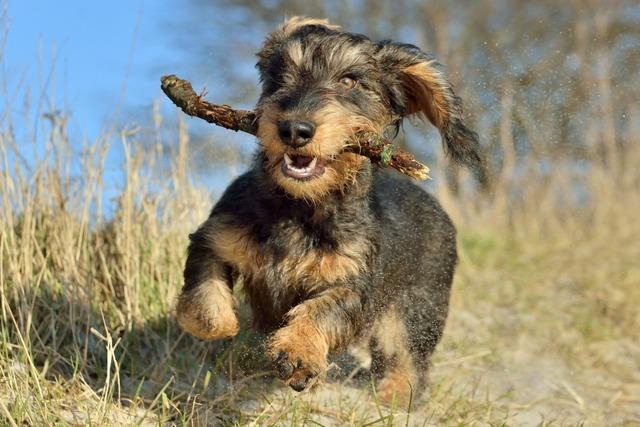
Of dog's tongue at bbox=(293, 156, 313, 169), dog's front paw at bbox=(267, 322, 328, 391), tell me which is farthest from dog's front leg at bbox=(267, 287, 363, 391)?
dog's tongue at bbox=(293, 156, 313, 169)

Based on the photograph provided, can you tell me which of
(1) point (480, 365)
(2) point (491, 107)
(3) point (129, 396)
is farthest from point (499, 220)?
(3) point (129, 396)

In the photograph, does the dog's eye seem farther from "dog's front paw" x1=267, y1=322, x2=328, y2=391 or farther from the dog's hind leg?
the dog's hind leg

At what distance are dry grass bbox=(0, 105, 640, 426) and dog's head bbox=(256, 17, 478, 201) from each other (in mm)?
1139

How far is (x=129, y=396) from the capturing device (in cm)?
405

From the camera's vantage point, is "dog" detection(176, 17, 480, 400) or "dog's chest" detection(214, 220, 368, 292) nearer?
→ "dog" detection(176, 17, 480, 400)

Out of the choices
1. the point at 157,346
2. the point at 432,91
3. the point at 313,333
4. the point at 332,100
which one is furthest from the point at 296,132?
the point at 157,346

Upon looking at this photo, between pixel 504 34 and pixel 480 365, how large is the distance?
1274 cm

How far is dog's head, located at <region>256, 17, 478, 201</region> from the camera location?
11.2ft

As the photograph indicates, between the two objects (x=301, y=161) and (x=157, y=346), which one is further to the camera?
(x=157, y=346)

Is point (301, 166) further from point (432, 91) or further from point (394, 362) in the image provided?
point (394, 362)

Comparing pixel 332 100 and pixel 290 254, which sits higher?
pixel 332 100

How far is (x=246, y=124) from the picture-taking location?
12.6 feet

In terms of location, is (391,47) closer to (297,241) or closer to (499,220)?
(297,241)

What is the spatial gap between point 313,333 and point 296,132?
86 centimetres
